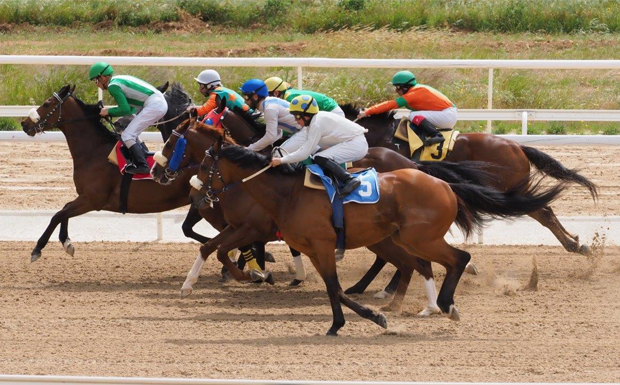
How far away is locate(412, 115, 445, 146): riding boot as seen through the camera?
30.8 ft

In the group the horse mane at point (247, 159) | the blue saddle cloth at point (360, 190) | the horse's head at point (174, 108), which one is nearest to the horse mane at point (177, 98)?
the horse's head at point (174, 108)

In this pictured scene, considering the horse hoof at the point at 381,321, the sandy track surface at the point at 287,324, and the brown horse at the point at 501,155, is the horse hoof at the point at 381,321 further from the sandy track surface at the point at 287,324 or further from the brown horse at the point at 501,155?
the brown horse at the point at 501,155

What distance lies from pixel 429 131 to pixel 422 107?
297 mm

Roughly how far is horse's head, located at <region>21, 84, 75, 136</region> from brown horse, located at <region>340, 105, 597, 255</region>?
2.61 m

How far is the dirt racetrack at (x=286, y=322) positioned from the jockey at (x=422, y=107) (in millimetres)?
1373

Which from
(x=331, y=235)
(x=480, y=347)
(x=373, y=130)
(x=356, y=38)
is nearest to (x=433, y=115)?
(x=373, y=130)

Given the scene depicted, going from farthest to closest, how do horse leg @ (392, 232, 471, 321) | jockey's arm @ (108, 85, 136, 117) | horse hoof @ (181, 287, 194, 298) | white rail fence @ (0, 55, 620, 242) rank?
white rail fence @ (0, 55, 620, 242), jockey's arm @ (108, 85, 136, 117), horse hoof @ (181, 287, 194, 298), horse leg @ (392, 232, 471, 321)

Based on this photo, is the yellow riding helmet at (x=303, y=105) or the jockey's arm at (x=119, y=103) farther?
the jockey's arm at (x=119, y=103)

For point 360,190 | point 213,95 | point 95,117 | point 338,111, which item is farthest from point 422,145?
point 95,117

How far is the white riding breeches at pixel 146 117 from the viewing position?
30.6 ft

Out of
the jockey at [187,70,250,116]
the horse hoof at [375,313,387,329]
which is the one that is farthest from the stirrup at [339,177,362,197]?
the jockey at [187,70,250,116]

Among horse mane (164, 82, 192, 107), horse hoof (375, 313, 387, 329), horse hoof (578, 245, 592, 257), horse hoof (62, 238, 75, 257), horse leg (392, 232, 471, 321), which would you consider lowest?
horse hoof (578, 245, 592, 257)

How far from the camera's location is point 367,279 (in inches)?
348

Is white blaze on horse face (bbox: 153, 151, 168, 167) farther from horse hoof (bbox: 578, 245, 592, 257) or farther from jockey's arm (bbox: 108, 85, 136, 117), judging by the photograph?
horse hoof (bbox: 578, 245, 592, 257)
